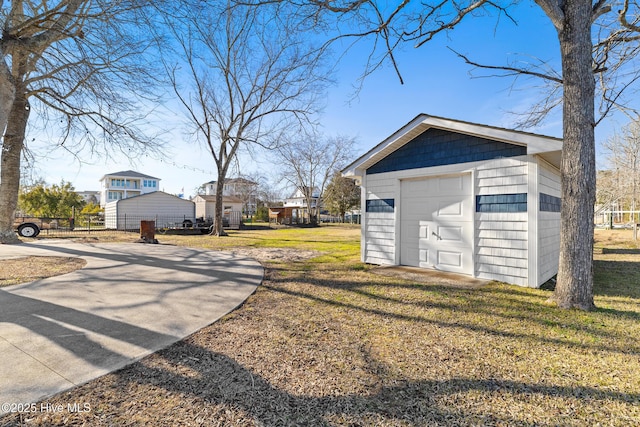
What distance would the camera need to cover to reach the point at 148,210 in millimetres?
22203

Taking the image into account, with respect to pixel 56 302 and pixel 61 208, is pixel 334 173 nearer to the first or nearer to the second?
pixel 61 208

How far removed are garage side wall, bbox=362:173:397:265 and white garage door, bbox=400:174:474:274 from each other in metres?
0.28

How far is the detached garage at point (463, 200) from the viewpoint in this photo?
5355 mm

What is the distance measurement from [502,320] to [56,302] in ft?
20.7

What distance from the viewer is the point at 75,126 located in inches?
361

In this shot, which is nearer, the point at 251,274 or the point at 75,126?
the point at 251,274

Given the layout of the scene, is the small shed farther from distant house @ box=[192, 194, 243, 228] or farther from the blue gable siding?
the blue gable siding

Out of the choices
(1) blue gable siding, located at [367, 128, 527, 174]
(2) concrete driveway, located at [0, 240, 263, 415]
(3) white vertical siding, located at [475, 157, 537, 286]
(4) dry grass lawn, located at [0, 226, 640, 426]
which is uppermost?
(1) blue gable siding, located at [367, 128, 527, 174]

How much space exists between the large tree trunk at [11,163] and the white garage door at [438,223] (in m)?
12.6

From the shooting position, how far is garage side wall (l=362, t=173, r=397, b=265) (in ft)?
24.0

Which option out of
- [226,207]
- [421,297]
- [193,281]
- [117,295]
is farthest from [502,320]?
[226,207]

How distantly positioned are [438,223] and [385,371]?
4.80 m

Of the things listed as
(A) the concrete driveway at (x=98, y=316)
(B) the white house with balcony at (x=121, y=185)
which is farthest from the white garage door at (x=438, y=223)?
(B) the white house with balcony at (x=121, y=185)

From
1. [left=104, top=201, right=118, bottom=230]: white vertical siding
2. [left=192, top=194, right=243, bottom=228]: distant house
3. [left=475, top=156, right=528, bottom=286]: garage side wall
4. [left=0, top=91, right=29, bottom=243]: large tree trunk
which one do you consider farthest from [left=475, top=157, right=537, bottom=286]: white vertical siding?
[left=104, top=201, right=118, bottom=230]: white vertical siding
